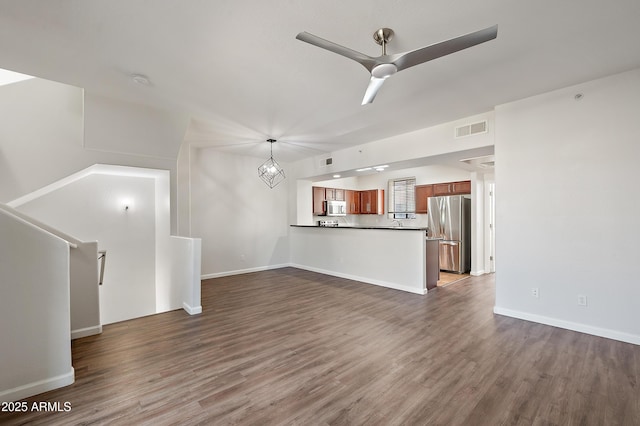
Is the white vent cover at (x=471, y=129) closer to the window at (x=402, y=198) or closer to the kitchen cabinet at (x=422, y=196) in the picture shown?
the kitchen cabinet at (x=422, y=196)

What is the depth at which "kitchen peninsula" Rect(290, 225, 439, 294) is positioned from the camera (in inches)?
189

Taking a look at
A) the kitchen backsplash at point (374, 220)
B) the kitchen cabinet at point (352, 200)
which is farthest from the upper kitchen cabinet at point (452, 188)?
the kitchen cabinet at point (352, 200)

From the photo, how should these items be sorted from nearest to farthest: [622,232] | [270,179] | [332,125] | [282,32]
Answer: [282,32] → [622,232] → [332,125] → [270,179]

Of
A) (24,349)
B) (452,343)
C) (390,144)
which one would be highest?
(390,144)

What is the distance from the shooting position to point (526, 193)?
11.4 ft

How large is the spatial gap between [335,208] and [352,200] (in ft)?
3.05

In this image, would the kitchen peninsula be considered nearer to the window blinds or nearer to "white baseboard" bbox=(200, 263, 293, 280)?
"white baseboard" bbox=(200, 263, 293, 280)

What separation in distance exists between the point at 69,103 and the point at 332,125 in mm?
3523

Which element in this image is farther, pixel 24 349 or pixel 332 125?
pixel 332 125

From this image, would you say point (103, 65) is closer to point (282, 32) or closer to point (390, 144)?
point (282, 32)

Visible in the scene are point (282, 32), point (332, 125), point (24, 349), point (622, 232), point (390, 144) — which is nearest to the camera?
point (24, 349)

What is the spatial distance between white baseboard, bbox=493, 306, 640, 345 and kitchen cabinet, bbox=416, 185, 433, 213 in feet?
13.3

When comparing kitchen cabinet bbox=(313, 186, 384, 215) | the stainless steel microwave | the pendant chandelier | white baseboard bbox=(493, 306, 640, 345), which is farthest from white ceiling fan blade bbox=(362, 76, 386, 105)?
the stainless steel microwave

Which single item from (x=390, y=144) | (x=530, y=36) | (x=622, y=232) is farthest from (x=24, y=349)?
(x=622, y=232)
